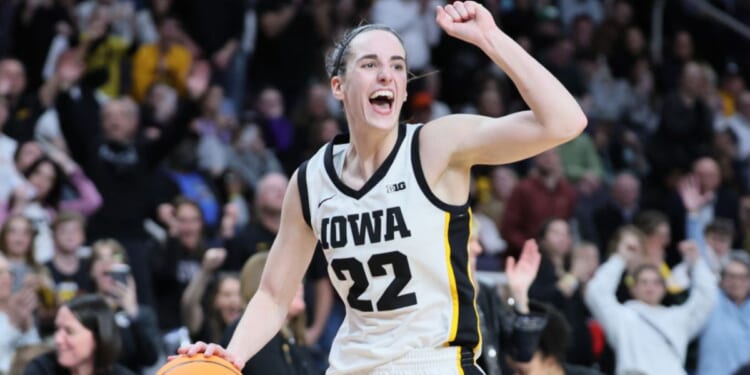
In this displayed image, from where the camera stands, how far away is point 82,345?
7371 millimetres

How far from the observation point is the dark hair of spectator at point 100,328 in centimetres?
741

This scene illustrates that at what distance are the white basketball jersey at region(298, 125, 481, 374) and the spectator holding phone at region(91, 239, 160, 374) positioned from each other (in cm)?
388

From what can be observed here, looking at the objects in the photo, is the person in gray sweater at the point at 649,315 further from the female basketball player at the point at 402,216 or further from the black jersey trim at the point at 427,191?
the black jersey trim at the point at 427,191

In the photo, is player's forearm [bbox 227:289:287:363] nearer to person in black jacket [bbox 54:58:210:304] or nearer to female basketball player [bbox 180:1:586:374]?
female basketball player [bbox 180:1:586:374]

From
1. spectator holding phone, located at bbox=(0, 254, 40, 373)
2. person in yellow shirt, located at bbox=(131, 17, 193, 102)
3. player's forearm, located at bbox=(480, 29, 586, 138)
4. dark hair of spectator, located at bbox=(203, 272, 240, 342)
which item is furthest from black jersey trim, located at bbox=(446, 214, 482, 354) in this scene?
person in yellow shirt, located at bbox=(131, 17, 193, 102)

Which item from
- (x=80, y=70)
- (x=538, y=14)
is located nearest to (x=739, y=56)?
(x=538, y=14)

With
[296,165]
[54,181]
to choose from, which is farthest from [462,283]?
[296,165]

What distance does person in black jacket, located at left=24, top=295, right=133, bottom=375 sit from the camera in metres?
7.35

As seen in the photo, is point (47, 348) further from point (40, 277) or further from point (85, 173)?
point (85, 173)

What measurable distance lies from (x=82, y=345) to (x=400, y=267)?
3313 millimetres

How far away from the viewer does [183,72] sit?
43.1 feet

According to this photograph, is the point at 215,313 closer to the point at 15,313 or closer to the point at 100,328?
the point at 100,328

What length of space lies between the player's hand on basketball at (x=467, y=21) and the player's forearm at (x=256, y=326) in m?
1.23

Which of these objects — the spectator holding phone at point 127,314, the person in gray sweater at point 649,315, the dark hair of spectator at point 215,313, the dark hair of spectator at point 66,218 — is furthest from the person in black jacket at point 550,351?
the dark hair of spectator at point 66,218
